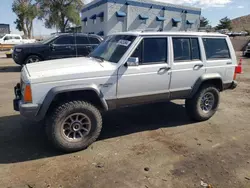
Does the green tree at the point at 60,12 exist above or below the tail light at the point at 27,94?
above

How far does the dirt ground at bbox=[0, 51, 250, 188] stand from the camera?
319cm

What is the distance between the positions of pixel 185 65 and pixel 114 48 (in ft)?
4.80

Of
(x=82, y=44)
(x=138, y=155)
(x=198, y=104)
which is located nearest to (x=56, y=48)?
(x=82, y=44)

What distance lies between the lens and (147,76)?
4.32 meters

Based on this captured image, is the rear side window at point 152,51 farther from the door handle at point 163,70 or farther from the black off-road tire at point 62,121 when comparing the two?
the black off-road tire at point 62,121

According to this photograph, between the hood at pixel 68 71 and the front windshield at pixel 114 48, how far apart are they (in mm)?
252

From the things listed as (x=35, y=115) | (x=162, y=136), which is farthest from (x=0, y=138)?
(x=162, y=136)

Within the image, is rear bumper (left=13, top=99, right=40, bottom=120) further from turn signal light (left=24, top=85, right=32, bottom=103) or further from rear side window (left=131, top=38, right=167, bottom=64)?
rear side window (left=131, top=38, right=167, bottom=64)

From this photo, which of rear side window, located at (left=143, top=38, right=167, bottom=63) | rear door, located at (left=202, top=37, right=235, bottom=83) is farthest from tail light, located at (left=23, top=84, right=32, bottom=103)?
rear door, located at (left=202, top=37, right=235, bottom=83)

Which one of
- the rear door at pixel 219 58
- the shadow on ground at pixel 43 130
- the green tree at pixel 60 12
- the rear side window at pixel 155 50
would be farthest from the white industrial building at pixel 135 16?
the rear side window at pixel 155 50

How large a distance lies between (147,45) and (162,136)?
1762mm

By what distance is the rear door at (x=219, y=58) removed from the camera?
5078mm

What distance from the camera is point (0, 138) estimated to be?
4301 mm

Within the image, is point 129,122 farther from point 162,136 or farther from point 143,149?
point 143,149
